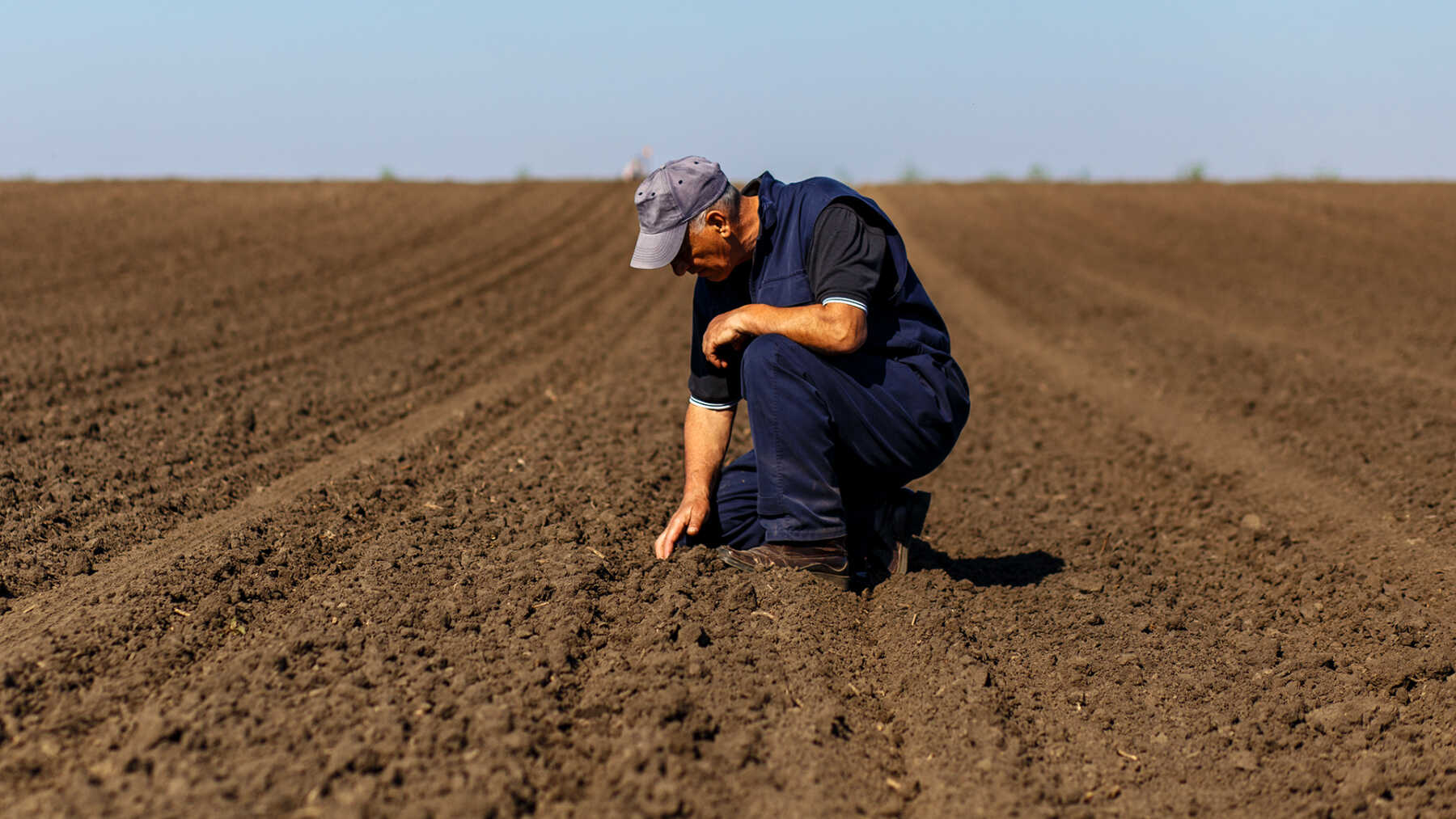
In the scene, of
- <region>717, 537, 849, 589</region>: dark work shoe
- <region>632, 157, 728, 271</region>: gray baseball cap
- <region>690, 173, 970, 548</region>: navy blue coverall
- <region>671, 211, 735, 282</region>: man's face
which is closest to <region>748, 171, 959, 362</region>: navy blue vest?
<region>690, 173, 970, 548</region>: navy blue coverall

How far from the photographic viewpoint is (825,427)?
3.38 meters

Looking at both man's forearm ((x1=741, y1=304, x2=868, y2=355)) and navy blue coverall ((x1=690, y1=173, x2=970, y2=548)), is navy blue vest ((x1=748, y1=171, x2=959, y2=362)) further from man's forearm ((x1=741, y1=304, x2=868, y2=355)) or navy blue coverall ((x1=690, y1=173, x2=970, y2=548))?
man's forearm ((x1=741, y1=304, x2=868, y2=355))

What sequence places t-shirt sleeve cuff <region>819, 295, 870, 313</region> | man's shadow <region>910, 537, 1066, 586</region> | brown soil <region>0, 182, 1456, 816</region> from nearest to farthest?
brown soil <region>0, 182, 1456, 816</region> → t-shirt sleeve cuff <region>819, 295, 870, 313</region> → man's shadow <region>910, 537, 1066, 586</region>

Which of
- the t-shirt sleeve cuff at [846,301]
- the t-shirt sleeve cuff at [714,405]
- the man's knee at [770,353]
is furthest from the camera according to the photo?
the t-shirt sleeve cuff at [714,405]

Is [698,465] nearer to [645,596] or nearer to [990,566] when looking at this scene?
[645,596]

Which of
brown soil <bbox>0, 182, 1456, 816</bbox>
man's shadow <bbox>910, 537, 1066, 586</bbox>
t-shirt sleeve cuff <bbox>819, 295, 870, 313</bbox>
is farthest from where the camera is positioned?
man's shadow <bbox>910, 537, 1066, 586</bbox>

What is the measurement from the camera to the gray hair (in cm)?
322

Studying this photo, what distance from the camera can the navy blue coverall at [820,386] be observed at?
131 inches

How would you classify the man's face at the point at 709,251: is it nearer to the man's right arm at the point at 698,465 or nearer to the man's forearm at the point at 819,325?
the man's forearm at the point at 819,325

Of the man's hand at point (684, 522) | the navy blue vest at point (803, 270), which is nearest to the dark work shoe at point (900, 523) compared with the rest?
the navy blue vest at point (803, 270)

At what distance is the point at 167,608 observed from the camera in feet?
10.6

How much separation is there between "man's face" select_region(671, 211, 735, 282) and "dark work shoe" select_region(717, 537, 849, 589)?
0.95 meters

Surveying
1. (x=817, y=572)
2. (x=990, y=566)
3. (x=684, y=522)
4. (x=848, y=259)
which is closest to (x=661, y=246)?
(x=848, y=259)

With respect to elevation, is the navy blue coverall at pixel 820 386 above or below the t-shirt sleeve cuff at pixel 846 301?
below
